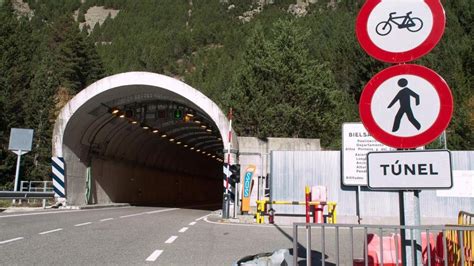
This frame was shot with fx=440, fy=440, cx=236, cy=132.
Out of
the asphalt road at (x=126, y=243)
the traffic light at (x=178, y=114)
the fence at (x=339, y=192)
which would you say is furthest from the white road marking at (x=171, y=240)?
the traffic light at (x=178, y=114)

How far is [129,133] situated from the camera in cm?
2861

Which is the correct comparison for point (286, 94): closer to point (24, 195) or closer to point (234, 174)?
point (234, 174)

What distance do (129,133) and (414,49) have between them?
2618 cm

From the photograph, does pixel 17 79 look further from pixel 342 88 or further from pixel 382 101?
pixel 382 101

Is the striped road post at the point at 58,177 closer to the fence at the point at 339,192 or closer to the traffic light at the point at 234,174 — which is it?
the traffic light at the point at 234,174

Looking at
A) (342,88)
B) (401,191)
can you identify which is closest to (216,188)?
(342,88)

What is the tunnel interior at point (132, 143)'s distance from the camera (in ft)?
74.4

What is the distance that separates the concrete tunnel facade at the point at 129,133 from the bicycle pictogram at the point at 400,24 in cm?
1551

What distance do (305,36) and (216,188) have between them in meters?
23.9

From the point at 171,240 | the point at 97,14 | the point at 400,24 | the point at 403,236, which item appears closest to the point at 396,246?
the point at 403,236

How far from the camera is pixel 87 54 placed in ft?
224

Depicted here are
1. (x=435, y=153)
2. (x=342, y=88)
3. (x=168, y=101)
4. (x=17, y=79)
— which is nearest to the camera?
(x=435, y=153)

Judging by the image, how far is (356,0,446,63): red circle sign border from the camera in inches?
150

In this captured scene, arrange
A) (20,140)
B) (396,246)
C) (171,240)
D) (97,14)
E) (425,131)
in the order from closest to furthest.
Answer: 1. (425,131)
2. (396,246)
3. (171,240)
4. (20,140)
5. (97,14)
